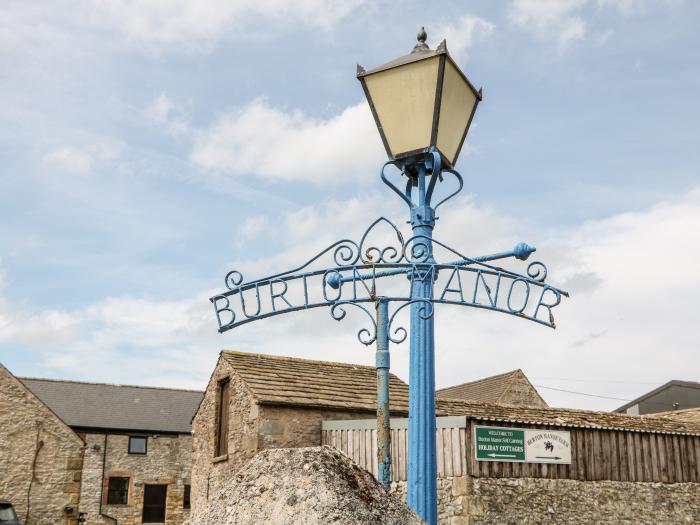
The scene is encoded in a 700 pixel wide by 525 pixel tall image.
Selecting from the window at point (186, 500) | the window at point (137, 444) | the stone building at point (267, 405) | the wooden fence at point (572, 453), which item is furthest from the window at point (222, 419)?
the window at point (186, 500)

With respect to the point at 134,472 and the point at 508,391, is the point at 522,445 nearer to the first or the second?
the point at 508,391

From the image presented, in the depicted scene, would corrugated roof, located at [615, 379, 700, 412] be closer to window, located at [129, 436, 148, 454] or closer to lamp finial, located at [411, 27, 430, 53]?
window, located at [129, 436, 148, 454]

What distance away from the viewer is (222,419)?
2100 cm

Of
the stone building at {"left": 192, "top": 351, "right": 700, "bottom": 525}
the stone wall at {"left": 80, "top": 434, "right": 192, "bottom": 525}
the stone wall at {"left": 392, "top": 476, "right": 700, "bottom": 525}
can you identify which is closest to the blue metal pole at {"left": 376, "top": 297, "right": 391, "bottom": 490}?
the stone building at {"left": 192, "top": 351, "right": 700, "bottom": 525}

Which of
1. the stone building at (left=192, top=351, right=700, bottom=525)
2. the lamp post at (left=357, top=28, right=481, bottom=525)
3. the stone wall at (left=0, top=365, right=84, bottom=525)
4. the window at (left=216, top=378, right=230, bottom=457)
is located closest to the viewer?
the lamp post at (left=357, top=28, right=481, bottom=525)

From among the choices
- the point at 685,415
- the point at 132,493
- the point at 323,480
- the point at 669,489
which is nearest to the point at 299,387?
the point at 669,489

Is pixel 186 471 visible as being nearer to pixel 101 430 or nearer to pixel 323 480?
pixel 101 430

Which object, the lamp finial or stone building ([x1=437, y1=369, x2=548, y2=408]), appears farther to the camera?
stone building ([x1=437, y1=369, x2=548, y2=408])

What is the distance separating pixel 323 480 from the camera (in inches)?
114

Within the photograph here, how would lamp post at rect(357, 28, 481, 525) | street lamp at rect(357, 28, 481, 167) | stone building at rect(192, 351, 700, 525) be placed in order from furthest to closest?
1. stone building at rect(192, 351, 700, 525)
2. street lamp at rect(357, 28, 481, 167)
3. lamp post at rect(357, 28, 481, 525)

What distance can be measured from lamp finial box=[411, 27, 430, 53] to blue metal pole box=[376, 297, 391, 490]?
177 centimetres

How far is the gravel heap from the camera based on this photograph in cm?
281

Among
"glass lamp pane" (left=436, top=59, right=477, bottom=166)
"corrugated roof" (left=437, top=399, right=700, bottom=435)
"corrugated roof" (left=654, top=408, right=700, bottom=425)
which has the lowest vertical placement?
"corrugated roof" (left=437, top=399, right=700, bottom=435)

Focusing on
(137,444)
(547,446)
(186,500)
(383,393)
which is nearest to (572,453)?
(547,446)
